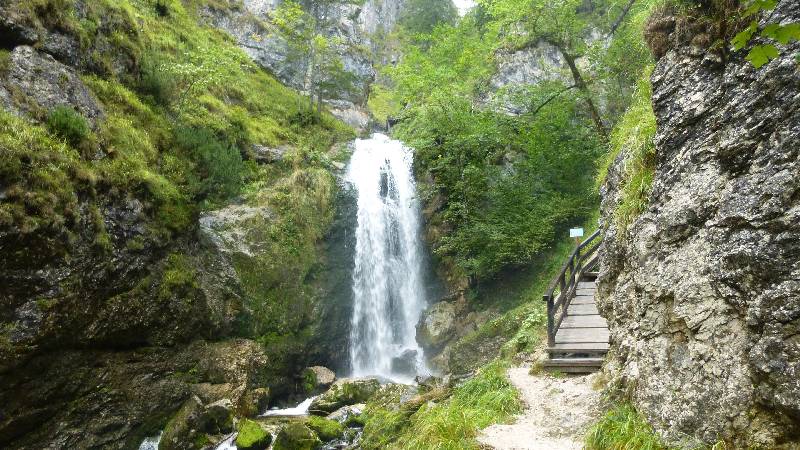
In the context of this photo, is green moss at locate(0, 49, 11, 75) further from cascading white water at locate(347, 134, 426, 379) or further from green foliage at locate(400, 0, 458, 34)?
green foliage at locate(400, 0, 458, 34)

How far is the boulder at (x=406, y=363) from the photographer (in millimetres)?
14633

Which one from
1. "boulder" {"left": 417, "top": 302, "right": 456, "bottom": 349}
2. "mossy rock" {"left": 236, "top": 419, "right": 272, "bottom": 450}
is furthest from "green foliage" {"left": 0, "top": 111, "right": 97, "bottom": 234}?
"boulder" {"left": 417, "top": 302, "right": 456, "bottom": 349}

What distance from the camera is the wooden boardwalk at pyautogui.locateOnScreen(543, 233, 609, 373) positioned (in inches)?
302

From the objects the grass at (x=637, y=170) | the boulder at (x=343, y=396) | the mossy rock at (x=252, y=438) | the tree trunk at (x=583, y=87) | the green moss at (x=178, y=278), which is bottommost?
the mossy rock at (x=252, y=438)

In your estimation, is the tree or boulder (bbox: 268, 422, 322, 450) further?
the tree

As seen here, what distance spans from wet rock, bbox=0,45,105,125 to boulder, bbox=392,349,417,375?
33.7 feet

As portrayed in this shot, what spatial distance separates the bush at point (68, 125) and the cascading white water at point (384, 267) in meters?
8.63

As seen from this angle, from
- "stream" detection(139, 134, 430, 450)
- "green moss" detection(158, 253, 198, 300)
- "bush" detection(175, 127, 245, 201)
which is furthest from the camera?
"stream" detection(139, 134, 430, 450)

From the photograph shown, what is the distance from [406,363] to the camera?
584 inches

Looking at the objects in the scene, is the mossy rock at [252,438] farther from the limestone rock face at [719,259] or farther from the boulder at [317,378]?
the limestone rock face at [719,259]

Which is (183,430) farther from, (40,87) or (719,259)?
(719,259)

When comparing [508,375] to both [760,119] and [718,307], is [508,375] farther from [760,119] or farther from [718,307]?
[760,119]

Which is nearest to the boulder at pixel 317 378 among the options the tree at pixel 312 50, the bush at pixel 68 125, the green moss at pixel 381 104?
the bush at pixel 68 125

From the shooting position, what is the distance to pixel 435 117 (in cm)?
1595
